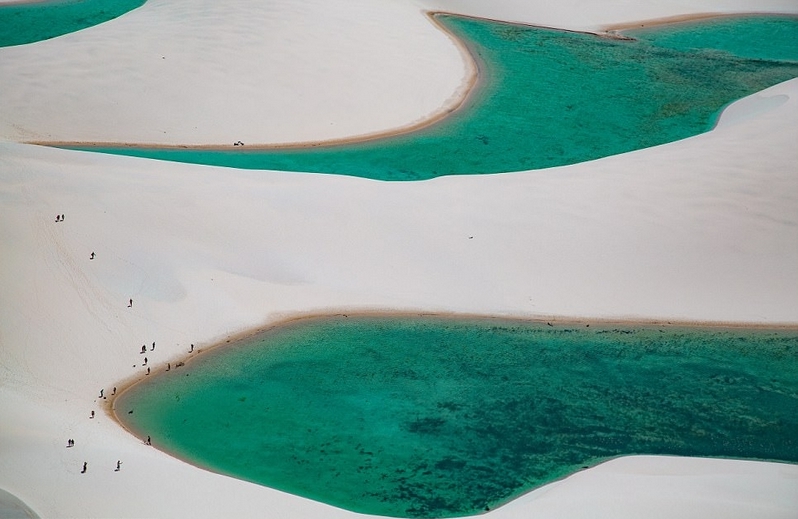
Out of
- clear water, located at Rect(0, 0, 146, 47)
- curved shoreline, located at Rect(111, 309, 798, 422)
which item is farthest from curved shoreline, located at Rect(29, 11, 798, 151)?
clear water, located at Rect(0, 0, 146, 47)

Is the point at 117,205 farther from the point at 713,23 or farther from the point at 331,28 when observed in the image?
the point at 713,23

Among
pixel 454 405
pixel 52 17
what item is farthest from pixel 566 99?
pixel 52 17

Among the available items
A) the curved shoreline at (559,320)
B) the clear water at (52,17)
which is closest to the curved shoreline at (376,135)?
the clear water at (52,17)

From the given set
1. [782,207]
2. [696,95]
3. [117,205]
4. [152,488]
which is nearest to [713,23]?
[696,95]

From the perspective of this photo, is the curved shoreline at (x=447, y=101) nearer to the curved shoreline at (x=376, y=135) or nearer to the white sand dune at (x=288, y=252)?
the curved shoreline at (x=376, y=135)

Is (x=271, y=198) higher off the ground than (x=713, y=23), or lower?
lower

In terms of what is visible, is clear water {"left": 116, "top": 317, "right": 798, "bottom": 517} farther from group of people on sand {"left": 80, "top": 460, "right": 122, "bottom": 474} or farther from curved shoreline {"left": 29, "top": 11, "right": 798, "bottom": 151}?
curved shoreline {"left": 29, "top": 11, "right": 798, "bottom": 151}

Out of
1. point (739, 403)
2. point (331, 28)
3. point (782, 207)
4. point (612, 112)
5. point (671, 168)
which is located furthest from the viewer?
point (331, 28)

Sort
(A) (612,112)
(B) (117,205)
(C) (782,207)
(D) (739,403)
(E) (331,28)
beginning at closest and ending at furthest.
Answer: (D) (739,403)
(B) (117,205)
(C) (782,207)
(A) (612,112)
(E) (331,28)
